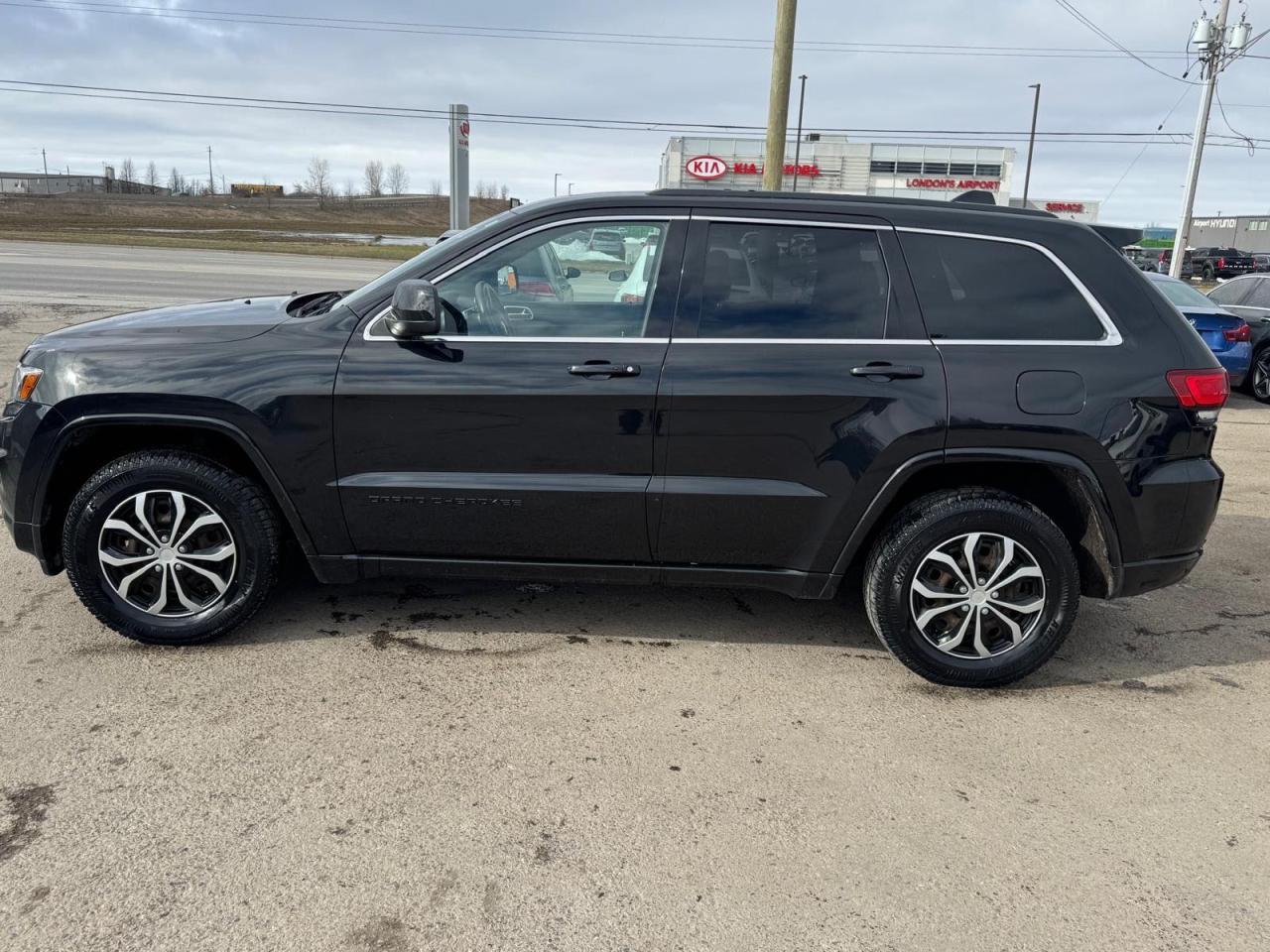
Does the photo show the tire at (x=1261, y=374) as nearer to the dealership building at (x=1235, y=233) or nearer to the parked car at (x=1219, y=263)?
the parked car at (x=1219, y=263)

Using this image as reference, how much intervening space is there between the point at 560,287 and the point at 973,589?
2054mm

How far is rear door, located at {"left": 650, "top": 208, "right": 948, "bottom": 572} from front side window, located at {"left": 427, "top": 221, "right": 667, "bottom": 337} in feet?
0.67

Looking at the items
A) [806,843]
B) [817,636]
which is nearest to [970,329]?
[817,636]

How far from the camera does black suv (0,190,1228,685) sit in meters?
3.49

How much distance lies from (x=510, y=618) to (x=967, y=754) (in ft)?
6.62

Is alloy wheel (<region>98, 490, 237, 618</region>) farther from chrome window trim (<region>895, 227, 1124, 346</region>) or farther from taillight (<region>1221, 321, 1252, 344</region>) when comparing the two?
taillight (<region>1221, 321, 1252, 344</region>)

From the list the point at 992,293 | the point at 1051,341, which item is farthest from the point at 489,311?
the point at 1051,341

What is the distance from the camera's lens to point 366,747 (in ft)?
10.1

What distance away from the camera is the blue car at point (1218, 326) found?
33.6 feet

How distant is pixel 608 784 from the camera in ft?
9.62

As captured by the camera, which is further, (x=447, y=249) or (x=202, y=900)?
(x=447, y=249)

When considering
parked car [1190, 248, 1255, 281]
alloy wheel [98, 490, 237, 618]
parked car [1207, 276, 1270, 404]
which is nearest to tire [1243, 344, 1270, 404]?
parked car [1207, 276, 1270, 404]

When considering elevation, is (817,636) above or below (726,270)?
below

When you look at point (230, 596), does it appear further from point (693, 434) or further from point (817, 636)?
point (817, 636)
